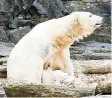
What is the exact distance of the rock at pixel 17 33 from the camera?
13.6 metres

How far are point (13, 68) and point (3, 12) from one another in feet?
27.6

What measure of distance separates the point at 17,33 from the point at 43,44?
8417 mm

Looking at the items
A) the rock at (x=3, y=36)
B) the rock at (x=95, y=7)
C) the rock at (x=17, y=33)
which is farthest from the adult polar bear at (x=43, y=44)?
the rock at (x=95, y=7)

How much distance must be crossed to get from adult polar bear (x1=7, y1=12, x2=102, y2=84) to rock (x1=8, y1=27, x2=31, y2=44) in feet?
25.7

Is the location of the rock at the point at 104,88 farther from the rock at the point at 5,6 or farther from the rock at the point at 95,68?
the rock at the point at 5,6

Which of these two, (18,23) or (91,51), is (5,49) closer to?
(91,51)

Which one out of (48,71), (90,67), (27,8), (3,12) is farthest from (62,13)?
(48,71)

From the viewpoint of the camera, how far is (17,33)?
13.8 m

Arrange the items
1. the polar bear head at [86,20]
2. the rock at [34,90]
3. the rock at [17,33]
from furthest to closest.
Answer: the rock at [17,33], the polar bear head at [86,20], the rock at [34,90]

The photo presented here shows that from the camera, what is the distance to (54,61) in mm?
5930

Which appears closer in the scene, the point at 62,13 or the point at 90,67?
the point at 90,67

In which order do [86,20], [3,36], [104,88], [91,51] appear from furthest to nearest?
[3,36]
[91,51]
[86,20]
[104,88]

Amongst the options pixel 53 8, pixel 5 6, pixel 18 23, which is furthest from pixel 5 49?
pixel 53 8

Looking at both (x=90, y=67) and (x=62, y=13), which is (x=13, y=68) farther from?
(x=62, y=13)
